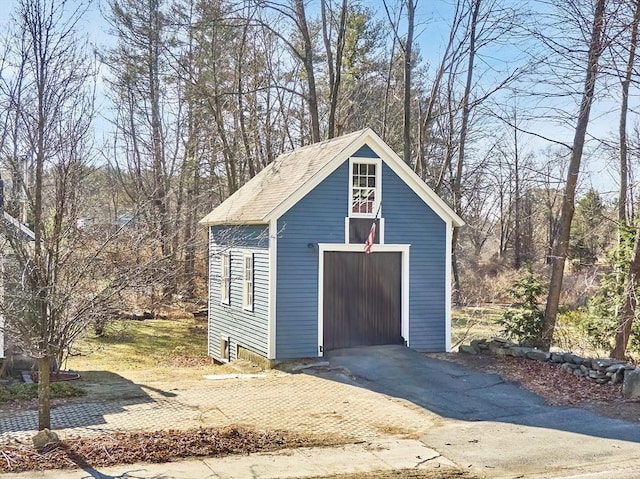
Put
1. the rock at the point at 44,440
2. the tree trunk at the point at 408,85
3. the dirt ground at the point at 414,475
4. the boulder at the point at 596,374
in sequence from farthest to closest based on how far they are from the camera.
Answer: the tree trunk at the point at 408,85
the boulder at the point at 596,374
the rock at the point at 44,440
the dirt ground at the point at 414,475

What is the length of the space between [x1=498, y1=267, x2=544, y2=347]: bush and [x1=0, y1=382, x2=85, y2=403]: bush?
1111 cm

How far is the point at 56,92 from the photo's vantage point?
711 cm

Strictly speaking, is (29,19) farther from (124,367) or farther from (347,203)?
(124,367)

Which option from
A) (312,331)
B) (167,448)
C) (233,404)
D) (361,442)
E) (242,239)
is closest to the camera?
(167,448)

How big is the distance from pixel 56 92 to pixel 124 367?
39.6 feet

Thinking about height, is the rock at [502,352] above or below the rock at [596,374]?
below

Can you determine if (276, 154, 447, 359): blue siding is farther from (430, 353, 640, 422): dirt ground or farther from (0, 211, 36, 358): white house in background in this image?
(0, 211, 36, 358): white house in background

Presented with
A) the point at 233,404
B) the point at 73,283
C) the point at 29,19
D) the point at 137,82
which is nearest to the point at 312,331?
the point at 233,404

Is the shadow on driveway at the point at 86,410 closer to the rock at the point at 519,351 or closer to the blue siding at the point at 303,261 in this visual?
the blue siding at the point at 303,261

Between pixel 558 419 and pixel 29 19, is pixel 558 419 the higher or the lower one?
the lower one

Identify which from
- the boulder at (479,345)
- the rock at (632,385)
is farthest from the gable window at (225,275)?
the rock at (632,385)

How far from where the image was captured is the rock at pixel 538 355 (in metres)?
13.3

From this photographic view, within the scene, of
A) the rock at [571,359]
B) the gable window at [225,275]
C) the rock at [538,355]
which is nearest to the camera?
the rock at [571,359]

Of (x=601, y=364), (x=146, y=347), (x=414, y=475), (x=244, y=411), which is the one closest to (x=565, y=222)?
(x=601, y=364)
